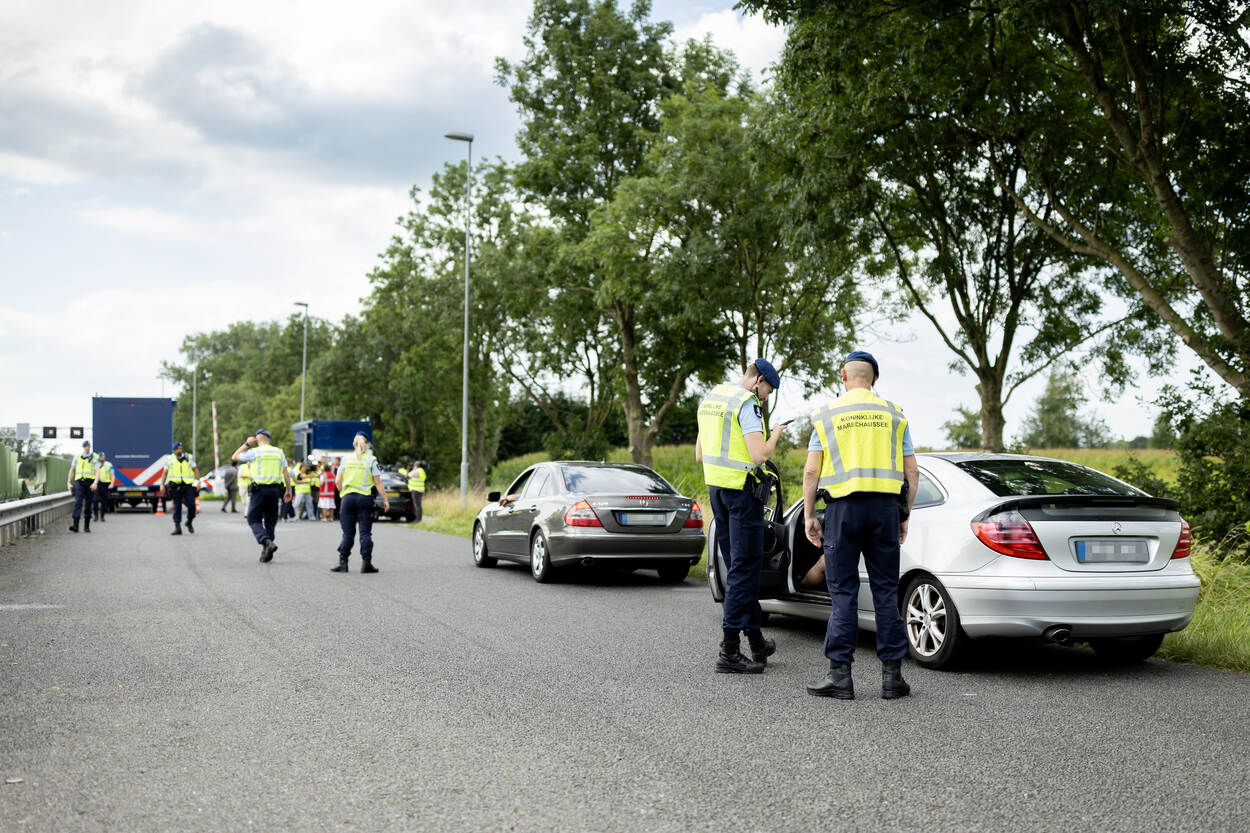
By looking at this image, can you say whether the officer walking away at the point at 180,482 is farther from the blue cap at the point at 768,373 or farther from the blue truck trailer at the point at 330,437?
the blue cap at the point at 768,373

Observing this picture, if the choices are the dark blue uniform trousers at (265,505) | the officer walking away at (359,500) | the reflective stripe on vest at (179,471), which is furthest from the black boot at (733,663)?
the reflective stripe on vest at (179,471)

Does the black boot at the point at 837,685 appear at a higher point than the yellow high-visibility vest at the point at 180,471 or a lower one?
lower

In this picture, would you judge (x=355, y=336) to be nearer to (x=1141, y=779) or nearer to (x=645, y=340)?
(x=645, y=340)

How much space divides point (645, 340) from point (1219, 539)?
60.1ft

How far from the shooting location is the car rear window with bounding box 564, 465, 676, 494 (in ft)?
41.7

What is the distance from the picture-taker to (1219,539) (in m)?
12.3

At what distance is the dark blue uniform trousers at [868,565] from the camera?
20.3 ft

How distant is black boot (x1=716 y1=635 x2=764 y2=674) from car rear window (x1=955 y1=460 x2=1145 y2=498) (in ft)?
6.14

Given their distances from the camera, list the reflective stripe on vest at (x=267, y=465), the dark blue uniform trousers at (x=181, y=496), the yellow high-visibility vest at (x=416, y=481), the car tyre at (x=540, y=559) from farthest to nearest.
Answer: the yellow high-visibility vest at (x=416, y=481)
the dark blue uniform trousers at (x=181, y=496)
the reflective stripe on vest at (x=267, y=465)
the car tyre at (x=540, y=559)

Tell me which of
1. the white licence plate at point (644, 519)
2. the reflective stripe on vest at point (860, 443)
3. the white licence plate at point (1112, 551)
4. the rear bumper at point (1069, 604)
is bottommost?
the rear bumper at point (1069, 604)

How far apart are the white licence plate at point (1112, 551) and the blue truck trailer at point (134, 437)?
103ft

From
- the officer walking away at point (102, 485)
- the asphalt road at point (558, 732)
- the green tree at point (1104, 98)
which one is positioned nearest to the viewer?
the asphalt road at point (558, 732)

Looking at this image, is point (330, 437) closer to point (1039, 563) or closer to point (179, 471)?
point (179, 471)

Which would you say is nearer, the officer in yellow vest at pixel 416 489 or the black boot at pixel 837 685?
the black boot at pixel 837 685
